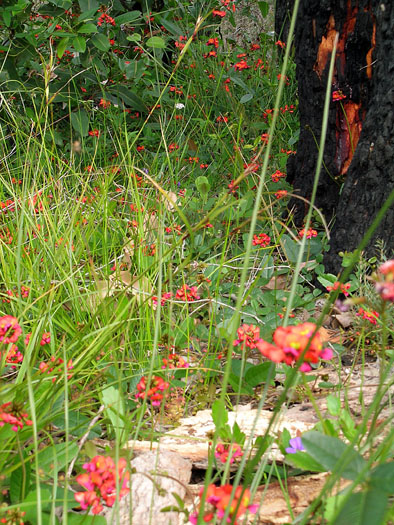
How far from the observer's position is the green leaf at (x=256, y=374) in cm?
125

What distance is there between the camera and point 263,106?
11.3 feet

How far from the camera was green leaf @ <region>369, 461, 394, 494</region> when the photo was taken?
64 cm

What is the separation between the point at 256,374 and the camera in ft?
4.15

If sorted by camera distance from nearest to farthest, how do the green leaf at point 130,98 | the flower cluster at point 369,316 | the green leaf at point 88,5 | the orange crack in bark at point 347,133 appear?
the flower cluster at point 369,316 < the orange crack in bark at point 347,133 < the green leaf at point 88,5 < the green leaf at point 130,98

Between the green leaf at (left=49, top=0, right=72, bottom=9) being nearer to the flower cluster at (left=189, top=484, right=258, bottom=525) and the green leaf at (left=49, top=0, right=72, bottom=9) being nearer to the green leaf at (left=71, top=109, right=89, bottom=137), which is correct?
the green leaf at (left=71, top=109, right=89, bottom=137)

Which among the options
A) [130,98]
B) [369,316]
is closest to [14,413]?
[369,316]

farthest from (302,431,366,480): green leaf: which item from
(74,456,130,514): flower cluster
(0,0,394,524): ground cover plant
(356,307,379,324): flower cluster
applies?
(356,307,379,324): flower cluster

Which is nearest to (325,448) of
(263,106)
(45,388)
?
(45,388)

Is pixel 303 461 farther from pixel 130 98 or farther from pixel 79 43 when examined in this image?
pixel 130 98

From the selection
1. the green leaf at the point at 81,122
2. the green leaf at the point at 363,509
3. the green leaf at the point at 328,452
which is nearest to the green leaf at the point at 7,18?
the green leaf at the point at 81,122

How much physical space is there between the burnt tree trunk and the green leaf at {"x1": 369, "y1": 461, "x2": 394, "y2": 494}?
1.25 m

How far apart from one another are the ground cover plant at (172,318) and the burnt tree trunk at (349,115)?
121mm

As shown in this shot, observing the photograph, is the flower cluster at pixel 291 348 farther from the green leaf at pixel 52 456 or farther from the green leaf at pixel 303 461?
the green leaf at pixel 52 456

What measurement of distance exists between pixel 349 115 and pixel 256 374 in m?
1.32
